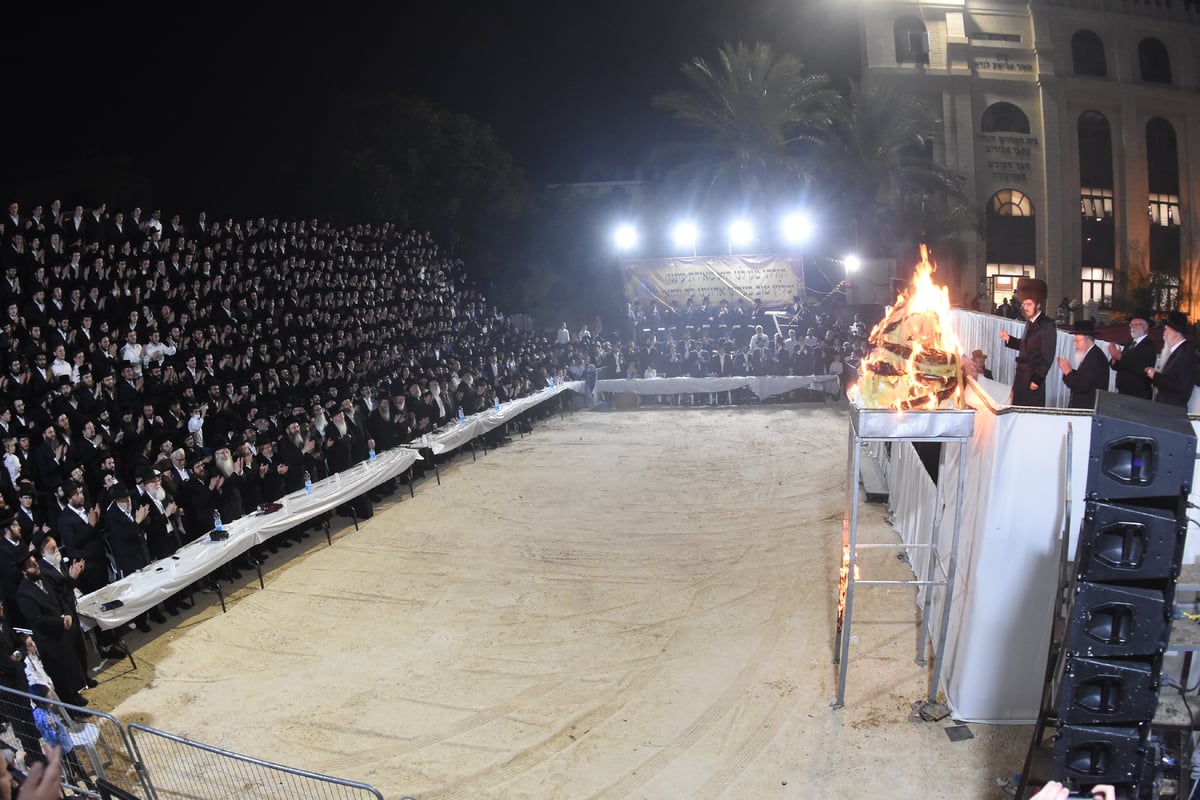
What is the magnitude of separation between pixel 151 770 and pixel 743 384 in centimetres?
1931

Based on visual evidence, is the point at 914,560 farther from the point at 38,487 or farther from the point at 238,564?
the point at 38,487

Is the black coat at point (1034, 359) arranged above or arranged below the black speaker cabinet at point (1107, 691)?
above

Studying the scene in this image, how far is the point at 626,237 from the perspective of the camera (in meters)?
33.0

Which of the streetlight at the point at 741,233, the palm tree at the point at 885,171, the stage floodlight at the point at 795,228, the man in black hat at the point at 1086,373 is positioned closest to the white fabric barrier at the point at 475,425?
the man in black hat at the point at 1086,373

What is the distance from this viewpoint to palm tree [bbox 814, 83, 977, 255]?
33531mm

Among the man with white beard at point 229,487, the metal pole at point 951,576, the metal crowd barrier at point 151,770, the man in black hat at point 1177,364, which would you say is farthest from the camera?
the man with white beard at point 229,487

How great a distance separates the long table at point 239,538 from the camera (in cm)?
881

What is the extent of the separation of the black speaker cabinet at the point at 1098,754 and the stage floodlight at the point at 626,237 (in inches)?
1150

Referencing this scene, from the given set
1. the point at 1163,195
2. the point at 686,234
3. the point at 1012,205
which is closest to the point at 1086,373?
the point at 686,234

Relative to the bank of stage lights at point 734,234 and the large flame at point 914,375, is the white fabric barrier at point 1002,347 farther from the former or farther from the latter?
the bank of stage lights at point 734,234

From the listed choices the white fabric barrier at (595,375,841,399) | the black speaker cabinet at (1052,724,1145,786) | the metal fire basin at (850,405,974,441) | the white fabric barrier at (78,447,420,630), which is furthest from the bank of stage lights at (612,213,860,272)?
the black speaker cabinet at (1052,724,1145,786)

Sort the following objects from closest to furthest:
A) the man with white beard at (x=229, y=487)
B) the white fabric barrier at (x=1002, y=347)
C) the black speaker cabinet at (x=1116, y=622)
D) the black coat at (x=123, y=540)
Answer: the black speaker cabinet at (x=1116, y=622) < the white fabric barrier at (x=1002, y=347) < the black coat at (x=123, y=540) < the man with white beard at (x=229, y=487)

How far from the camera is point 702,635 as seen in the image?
915 cm

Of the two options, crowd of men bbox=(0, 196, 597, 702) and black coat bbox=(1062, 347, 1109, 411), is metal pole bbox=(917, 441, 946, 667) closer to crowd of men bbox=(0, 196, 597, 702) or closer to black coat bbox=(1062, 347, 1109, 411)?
black coat bbox=(1062, 347, 1109, 411)
